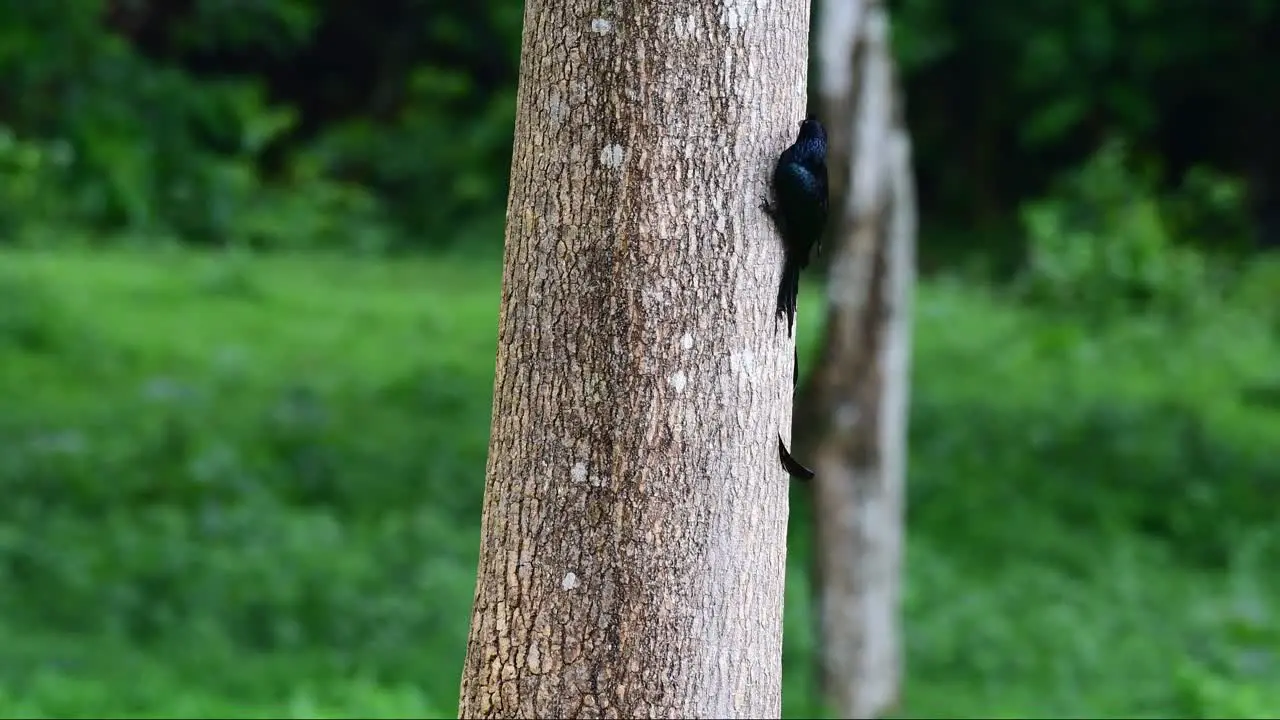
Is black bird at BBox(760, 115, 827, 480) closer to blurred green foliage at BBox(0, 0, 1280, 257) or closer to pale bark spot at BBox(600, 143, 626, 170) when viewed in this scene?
pale bark spot at BBox(600, 143, 626, 170)

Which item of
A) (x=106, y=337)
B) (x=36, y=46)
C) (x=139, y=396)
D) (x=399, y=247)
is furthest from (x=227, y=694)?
(x=399, y=247)

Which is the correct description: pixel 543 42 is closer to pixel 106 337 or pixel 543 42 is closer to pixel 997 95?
pixel 106 337

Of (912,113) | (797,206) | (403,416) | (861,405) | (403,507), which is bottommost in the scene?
(403,507)

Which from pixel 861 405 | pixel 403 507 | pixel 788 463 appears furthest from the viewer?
pixel 403 507

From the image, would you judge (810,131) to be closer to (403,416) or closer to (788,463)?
(788,463)

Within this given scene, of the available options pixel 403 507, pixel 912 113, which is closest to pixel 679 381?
pixel 403 507

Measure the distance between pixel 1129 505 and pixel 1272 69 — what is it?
10688mm

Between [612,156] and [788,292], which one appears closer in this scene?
[612,156]

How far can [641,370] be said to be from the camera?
8.19 ft

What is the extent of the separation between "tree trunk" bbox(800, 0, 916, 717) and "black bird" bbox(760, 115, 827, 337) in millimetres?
3739

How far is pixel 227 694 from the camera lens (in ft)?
18.5

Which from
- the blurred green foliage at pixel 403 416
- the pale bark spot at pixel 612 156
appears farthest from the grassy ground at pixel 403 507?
the pale bark spot at pixel 612 156

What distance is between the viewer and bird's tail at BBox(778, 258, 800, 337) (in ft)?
8.66

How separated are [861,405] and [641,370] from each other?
13.2 ft
